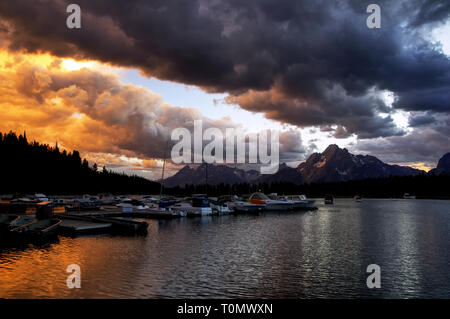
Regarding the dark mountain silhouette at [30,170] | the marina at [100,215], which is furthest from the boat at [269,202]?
the dark mountain silhouette at [30,170]

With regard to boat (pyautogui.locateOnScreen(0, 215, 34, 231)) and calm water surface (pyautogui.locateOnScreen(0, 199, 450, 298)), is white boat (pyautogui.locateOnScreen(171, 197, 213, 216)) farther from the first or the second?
boat (pyautogui.locateOnScreen(0, 215, 34, 231))

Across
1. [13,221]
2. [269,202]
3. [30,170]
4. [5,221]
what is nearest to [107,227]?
[13,221]

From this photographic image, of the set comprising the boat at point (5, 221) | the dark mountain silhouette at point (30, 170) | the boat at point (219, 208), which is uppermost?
the dark mountain silhouette at point (30, 170)

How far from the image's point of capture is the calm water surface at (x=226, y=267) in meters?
20.6

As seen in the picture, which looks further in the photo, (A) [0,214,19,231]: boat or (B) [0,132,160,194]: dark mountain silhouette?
(B) [0,132,160,194]: dark mountain silhouette

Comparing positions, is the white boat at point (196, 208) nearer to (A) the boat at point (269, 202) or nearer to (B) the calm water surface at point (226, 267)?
(A) the boat at point (269, 202)

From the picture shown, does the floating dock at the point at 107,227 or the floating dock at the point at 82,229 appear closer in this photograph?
the floating dock at the point at 82,229

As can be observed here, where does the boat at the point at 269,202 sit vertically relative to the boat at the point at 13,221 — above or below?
below

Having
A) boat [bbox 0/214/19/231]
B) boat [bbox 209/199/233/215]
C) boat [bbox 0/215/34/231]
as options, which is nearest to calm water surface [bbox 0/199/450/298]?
boat [bbox 0/215/34/231]

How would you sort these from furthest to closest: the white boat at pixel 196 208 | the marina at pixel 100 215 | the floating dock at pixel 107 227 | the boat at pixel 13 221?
1. the white boat at pixel 196 208
2. the floating dock at pixel 107 227
3. the boat at pixel 13 221
4. the marina at pixel 100 215

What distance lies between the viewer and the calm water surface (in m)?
20.6

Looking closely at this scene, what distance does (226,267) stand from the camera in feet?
89.2

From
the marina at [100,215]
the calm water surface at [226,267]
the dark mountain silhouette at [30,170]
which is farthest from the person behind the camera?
the dark mountain silhouette at [30,170]
